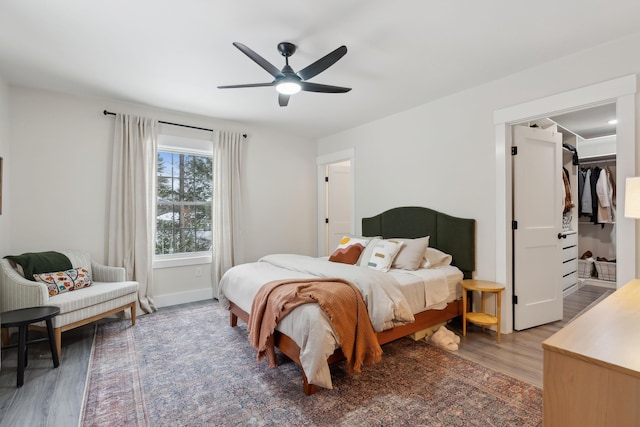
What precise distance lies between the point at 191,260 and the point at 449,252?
3.45 m

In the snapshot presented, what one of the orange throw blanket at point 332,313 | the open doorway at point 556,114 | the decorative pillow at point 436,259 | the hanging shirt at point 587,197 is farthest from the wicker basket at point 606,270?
the orange throw blanket at point 332,313

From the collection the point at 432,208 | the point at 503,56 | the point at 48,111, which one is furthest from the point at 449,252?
the point at 48,111

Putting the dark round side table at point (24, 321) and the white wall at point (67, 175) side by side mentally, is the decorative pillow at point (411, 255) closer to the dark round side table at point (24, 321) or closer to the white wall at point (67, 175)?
the white wall at point (67, 175)

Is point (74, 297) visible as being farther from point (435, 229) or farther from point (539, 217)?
point (539, 217)

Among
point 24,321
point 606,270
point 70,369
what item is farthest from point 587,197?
point 24,321

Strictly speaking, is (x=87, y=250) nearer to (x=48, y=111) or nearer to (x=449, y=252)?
(x=48, y=111)

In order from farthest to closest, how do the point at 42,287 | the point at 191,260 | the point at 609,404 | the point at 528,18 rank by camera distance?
1. the point at 191,260
2. the point at 42,287
3. the point at 528,18
4. the point at 609,404

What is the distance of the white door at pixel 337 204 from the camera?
5.61m

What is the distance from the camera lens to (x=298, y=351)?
7.22 ft

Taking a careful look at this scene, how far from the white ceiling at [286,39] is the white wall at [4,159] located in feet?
0.64

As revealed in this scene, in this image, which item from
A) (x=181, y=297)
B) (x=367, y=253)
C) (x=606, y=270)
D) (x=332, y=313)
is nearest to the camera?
(x=332, y=313)

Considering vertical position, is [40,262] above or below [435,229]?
below

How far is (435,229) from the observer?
375cm

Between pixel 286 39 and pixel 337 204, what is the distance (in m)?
3.50
